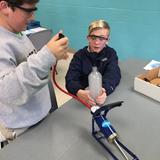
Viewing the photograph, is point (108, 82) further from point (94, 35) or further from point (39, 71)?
point (39, 71)

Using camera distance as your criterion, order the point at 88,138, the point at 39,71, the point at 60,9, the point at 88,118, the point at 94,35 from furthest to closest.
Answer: the point at 60,9 < the point at 94,35 < the point at 88,118 < the point at 88,138 < the point at 39,71

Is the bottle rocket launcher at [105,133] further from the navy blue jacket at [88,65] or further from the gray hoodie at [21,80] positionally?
the navy blue jacket at [88,65]

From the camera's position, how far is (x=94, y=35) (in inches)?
53.5

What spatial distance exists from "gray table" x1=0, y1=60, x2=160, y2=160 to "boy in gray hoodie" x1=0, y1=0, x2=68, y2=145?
0.26 feet

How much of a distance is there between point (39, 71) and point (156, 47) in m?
2.13

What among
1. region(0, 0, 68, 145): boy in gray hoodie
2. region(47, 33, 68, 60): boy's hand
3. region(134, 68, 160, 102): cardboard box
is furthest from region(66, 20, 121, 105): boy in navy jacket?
region(47, 33, 68, 60): boy's hand

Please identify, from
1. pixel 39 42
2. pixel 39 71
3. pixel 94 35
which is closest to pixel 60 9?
pixel 39 42

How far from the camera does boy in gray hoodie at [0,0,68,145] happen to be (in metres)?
0.83

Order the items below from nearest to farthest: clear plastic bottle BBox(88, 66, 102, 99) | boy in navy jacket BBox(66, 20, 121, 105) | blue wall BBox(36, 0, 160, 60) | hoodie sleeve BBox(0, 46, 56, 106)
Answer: hoodie sleeve BBox(0, 46, 56, 106)
clear plastic bottle BBox(88, 66, 102, 99)
boy in navy jacket BBox(66, 20, 121, 105)
blue wall BBox(36, 0, 160, 60)

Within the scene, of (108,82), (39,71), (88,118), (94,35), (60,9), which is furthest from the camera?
(60,9)

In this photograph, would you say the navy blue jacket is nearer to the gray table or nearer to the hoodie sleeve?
the gray table

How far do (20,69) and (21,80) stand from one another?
40mm

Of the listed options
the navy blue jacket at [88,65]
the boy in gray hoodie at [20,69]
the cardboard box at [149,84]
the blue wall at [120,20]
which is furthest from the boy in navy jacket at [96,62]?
the blue wall at [120,20]

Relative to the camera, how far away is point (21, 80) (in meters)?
0.82
